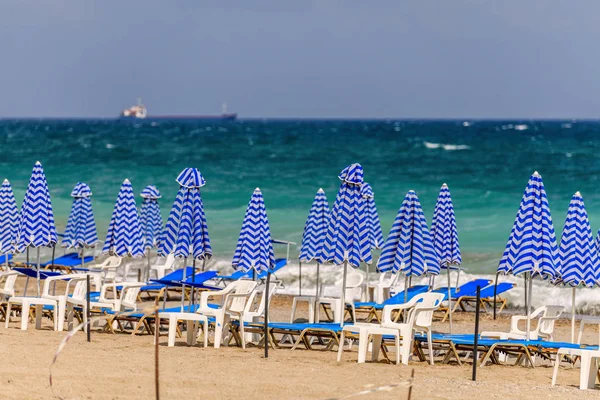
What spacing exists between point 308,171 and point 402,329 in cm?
3761

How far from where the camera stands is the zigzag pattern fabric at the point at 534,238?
392 inches

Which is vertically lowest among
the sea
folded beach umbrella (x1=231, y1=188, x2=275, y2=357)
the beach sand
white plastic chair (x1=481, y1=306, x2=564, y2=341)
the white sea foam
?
the beach sand

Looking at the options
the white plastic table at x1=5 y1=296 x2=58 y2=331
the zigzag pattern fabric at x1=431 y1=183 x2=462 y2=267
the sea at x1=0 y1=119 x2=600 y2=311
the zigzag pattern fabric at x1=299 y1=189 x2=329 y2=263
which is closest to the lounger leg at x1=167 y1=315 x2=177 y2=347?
the white plastic table at x1=5 y1=296 x2=58 y2=331

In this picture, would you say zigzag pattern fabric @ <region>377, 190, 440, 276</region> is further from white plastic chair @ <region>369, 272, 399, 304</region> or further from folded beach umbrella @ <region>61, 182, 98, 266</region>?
folded beach umbrella @ <region>61, 182, 98, 266</region>

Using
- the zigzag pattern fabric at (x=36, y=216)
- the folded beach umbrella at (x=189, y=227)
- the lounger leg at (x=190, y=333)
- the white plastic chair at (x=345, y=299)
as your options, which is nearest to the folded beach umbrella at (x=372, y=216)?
the white plastic chair at (x=345, y=299)

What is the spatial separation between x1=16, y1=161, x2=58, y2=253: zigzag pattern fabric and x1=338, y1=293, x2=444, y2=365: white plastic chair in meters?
4.31

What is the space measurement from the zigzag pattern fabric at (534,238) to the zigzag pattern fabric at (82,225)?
7.33m

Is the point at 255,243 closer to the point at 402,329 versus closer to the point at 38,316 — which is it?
the point at 402,329

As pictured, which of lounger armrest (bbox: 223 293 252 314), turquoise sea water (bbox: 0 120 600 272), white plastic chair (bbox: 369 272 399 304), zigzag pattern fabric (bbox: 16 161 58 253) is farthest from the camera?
turquoise sea water (bbox: 0 120 600 272)

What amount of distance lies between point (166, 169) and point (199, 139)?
75.8ft

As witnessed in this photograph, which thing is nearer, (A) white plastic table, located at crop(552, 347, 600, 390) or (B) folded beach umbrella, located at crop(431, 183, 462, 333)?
(A) white plastic table, located at crop(552, 347, 600, 390)

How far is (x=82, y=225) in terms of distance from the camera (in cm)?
1520

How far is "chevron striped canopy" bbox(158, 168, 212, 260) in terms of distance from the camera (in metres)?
11.9

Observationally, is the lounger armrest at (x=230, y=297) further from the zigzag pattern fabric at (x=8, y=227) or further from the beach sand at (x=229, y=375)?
the zigzag pattern fabric at (x=8, y=227)
